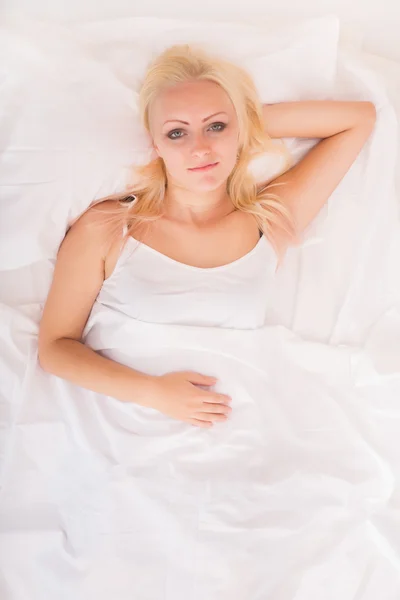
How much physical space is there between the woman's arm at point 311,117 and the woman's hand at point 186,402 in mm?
572

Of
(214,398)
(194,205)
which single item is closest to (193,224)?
(194,205)

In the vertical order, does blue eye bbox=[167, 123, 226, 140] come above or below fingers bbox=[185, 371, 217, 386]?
above

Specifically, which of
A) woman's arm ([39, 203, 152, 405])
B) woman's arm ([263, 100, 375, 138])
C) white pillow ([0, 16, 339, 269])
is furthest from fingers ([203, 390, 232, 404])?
woman's arm ([263, 100, 375, 138])

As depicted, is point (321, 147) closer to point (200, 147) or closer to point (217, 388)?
point (200, 147)

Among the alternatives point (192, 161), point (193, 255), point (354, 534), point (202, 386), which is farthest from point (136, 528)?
point (192, 161)

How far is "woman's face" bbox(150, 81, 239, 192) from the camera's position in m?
1.32

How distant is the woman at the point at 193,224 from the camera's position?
4.42 ft

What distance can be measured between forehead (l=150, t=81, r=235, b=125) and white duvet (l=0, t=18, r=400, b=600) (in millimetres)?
129

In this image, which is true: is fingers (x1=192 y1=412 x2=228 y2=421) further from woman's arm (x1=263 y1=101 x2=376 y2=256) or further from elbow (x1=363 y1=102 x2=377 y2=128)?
elbow (x1=363 y1=102 x2=377 y2=128)

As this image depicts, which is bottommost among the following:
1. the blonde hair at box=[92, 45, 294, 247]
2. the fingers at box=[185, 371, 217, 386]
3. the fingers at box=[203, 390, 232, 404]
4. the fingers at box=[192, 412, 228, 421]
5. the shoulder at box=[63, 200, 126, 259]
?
the fingers at box=[192, 412, 228, 421]

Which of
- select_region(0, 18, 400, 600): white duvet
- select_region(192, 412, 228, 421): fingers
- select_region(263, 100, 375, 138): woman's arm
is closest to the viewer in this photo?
select_region(0, 18, 400, 600): white duvet

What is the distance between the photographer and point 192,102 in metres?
1.32

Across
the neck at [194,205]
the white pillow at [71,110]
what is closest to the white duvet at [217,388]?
the white pillow at [71,110]

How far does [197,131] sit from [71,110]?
279mm
